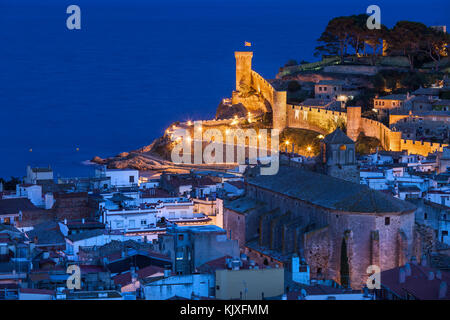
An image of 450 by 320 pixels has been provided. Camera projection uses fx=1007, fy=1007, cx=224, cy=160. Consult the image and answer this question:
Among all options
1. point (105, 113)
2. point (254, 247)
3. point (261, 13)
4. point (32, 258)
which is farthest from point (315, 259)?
point (261, 13)

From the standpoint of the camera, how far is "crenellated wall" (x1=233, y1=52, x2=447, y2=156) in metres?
41.7

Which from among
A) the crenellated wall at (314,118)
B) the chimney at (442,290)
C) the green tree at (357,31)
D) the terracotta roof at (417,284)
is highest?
the green tree at (357,31)

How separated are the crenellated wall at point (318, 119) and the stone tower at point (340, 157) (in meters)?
9.76

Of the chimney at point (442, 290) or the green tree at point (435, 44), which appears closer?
the chimney at point (442, 290)

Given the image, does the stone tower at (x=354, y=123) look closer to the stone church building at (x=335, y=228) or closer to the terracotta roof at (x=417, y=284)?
the stone church building at (x=335, y=228)

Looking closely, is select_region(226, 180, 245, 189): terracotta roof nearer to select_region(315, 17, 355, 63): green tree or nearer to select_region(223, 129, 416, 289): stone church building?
select_region(223, 129, 416, 289): stone church building

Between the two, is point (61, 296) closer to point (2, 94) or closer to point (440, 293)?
point (440, 293)

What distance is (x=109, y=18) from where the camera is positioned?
444ft

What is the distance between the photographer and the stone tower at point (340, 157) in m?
31.0

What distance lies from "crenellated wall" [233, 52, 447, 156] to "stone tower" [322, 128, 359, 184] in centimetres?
976

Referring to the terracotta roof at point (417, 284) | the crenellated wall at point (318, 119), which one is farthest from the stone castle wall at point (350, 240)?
the crenellated wall at point (318, 119)

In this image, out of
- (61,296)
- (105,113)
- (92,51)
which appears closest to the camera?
(61,296)
